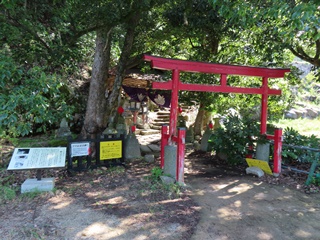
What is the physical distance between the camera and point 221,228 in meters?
3.53

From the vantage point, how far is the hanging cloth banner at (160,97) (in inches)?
410

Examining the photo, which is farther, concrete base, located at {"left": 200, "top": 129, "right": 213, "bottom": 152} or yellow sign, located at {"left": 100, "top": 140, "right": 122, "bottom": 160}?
concrete base, located at {"left": 200, "top": 129, "right": 213, "bottom": 152}

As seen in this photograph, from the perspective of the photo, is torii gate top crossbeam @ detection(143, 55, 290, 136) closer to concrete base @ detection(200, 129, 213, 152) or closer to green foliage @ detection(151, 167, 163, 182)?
green foliage @ detection(151, 167, 163, 182)

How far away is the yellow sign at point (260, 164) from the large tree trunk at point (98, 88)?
4.30 metres

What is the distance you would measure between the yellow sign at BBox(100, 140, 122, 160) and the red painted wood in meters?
2.26

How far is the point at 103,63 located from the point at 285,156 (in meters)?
5.47

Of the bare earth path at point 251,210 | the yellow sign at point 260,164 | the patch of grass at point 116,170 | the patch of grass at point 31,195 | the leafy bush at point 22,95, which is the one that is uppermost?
the leafy bush at point 22,95

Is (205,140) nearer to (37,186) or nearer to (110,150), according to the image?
(110,150)

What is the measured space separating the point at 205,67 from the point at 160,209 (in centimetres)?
347

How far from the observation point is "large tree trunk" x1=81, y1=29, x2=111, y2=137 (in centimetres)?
687

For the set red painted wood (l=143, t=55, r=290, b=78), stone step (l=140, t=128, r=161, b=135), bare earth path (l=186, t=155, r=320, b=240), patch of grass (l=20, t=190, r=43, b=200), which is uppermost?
red painted wood (l=143, t=55, r=290, b=78)

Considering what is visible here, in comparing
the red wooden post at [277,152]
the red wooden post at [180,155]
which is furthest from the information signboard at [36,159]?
the red wooden post at [277,152]

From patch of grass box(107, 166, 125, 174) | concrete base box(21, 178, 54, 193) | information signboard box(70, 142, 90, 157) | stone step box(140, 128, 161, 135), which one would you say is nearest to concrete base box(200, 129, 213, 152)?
patch of grass box(107, 166, 125, 174)

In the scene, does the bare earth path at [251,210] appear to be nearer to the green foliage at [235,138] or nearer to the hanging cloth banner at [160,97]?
the green foliage at [235,138]
